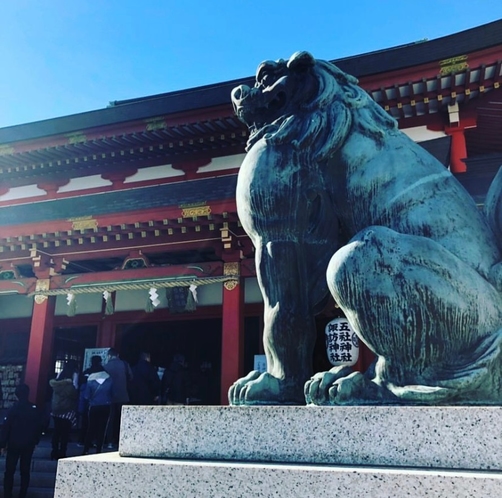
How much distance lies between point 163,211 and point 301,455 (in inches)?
239

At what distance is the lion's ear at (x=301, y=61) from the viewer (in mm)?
1834

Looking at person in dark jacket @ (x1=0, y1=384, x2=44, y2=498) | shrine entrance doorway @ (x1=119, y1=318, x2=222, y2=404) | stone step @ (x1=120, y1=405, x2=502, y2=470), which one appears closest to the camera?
stone step @ (x1=120, y1=405, x2=502, y2=470)

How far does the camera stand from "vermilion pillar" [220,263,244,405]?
6.97 m

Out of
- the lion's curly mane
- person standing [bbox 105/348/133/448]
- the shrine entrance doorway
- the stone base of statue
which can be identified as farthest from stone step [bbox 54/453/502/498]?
the shrine entrance doorway

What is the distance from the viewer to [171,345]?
9.62 metres

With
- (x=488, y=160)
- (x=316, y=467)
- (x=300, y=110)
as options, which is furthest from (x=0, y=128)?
(x=316, y=467)

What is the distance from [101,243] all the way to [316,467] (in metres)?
7.34

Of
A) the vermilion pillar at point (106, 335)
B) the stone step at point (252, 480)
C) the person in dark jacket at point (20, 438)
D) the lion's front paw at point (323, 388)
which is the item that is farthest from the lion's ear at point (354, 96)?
the vermilion pillar at point (106, 335)

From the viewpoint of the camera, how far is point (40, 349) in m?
7.99

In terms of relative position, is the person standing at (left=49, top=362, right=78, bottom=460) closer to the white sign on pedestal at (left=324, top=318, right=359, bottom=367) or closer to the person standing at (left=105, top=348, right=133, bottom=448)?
the person standing at (left=105, top=348, right=133, bottom=448)

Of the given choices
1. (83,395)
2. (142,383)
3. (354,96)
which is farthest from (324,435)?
(83,395)

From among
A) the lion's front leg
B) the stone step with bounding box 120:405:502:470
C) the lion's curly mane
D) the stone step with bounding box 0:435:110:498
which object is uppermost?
the lion's curly mane

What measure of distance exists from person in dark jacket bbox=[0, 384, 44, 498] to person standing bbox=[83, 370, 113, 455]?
71cm

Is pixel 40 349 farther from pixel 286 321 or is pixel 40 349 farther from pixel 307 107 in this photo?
pixel 307 107
